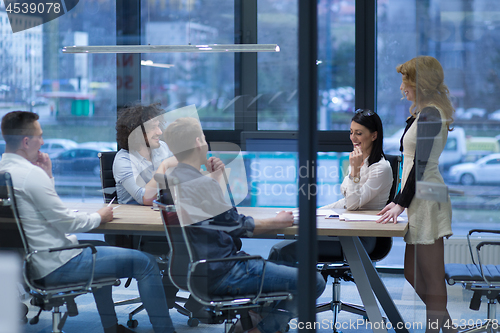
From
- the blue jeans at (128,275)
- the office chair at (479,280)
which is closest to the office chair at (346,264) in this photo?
the office chair at (479,280)

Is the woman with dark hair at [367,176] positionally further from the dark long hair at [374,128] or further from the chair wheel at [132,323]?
the chair wheel at [132,323]

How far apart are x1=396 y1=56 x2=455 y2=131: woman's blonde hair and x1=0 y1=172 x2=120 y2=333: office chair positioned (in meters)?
1.85

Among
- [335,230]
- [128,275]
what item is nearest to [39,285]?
[128,275]

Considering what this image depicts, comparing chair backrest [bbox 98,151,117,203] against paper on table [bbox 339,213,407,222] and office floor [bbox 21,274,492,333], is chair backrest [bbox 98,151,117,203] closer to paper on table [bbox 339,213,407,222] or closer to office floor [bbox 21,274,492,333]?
office floor [bbox 21,274,492,333]

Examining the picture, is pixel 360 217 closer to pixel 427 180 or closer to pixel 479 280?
pixel 427 180

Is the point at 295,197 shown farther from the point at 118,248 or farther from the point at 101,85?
the point at 101,85

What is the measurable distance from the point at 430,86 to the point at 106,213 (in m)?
1.83

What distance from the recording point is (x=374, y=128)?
122 inches

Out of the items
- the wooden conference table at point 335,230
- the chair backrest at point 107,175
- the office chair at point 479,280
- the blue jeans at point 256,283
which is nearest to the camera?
the blue jeans at point 256,283

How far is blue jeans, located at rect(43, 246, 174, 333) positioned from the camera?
2.35 meters

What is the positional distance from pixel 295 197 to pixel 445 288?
110cm

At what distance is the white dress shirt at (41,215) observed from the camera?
2.25 m

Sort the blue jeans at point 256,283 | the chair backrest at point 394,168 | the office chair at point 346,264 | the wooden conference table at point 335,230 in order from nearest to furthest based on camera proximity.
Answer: the blue jeans at point 256,283
the wooden conference table at point 335,230
the office chair at point 346,264
the chair backrest at point 394,168

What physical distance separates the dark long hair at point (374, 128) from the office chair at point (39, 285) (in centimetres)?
175
